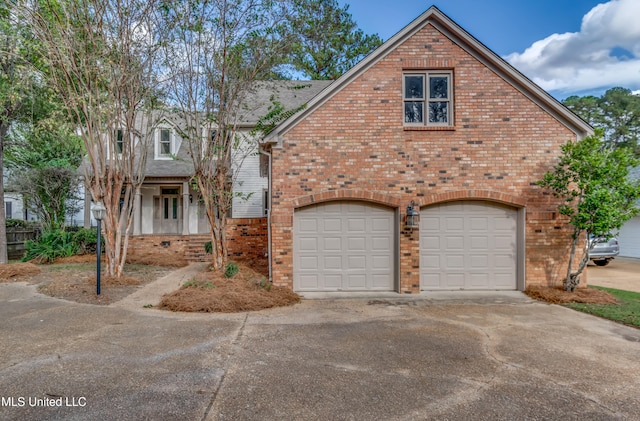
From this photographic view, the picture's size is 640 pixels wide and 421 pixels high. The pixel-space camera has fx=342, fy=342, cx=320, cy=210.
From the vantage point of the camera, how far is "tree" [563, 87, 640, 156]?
30062 millimetres

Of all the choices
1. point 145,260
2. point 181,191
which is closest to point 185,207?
point 181,191

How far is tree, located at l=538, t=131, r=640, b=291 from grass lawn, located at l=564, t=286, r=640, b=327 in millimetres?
931

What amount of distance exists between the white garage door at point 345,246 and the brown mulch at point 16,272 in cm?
826

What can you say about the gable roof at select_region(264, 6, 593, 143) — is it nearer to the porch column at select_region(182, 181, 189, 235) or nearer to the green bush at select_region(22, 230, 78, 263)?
the porch column at select_region(182, 181, 189, 235)

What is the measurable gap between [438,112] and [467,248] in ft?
11.6

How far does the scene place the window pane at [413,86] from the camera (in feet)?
28.4

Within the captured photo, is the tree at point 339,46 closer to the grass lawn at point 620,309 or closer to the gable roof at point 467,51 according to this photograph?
the gable roof at point 467,51

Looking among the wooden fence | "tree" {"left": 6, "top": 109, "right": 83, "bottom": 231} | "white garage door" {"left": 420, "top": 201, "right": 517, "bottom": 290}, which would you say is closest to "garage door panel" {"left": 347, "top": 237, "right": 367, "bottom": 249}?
"white garage door" {"left": 420, "top": 201, "right": 517, "bottom": 290}

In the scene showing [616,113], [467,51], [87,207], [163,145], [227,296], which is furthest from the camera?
[616,113]

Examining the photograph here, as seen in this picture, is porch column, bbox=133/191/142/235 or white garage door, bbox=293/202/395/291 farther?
porch column, bbox=133/191/142/235

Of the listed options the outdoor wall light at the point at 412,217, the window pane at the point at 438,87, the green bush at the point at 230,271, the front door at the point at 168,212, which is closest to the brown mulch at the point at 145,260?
the front door at the point at 168,212

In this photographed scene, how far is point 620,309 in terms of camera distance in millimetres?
6898

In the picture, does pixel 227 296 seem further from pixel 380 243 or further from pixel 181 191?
pixel 181 191

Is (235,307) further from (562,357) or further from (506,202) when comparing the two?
(506,202)
